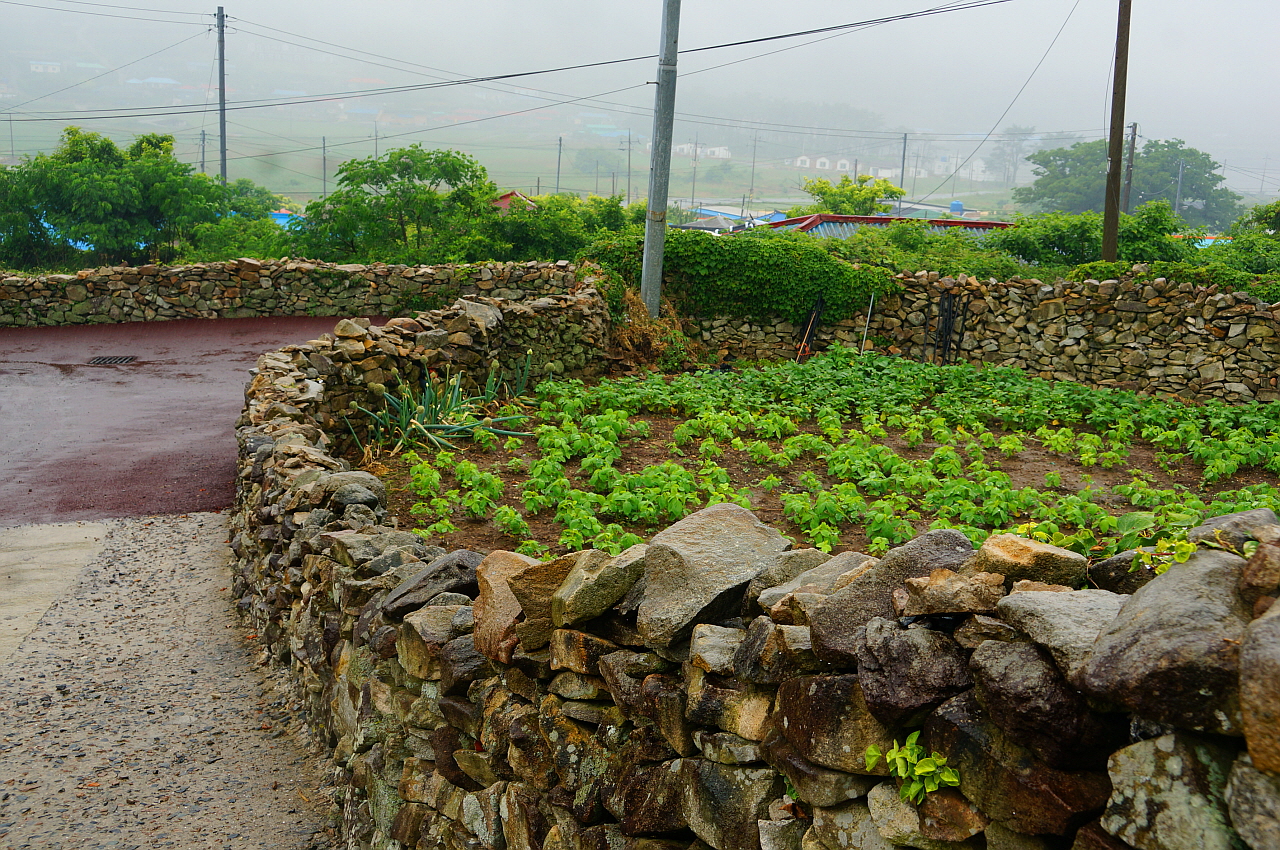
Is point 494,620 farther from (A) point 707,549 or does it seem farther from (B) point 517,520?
(B) point 517,520

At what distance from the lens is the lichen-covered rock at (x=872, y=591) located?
2.22 metres

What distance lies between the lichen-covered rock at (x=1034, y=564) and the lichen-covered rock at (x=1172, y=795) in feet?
1.78

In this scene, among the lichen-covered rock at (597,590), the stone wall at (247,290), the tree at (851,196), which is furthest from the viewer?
the tree at (851,196)

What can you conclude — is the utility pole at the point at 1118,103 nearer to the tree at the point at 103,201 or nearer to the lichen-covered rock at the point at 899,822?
the lichen-covered rock at the point at 899,822

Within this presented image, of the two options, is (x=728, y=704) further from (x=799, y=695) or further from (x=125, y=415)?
(x=125, y=415)

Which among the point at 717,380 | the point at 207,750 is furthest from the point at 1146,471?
the point at 207,750

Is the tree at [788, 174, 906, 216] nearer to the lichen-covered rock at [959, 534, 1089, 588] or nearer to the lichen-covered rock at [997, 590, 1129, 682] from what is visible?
the lichen-covered rock at [959, 534, 1089, 588]

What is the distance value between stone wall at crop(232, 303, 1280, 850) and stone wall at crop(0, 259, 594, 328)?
547 inches

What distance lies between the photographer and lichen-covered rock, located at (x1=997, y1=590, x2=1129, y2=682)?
174 centimetres

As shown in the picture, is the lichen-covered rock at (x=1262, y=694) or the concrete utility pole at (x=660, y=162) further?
the concrete utility pole at (x=660, y=162)

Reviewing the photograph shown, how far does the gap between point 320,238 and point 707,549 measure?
2392cm

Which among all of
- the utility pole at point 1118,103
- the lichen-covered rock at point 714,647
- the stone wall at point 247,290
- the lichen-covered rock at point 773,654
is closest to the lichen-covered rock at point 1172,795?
the lichen-covered rock at point 773,654

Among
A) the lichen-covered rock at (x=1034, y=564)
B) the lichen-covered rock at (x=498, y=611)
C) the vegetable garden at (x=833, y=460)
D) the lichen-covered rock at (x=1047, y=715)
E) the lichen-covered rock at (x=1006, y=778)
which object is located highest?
the lichen-covered rock at (x=1034, y=564)

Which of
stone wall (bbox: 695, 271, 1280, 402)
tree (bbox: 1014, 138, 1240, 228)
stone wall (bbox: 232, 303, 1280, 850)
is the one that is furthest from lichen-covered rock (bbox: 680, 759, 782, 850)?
tree (bbox: 1014, 138, 1240, 228)
